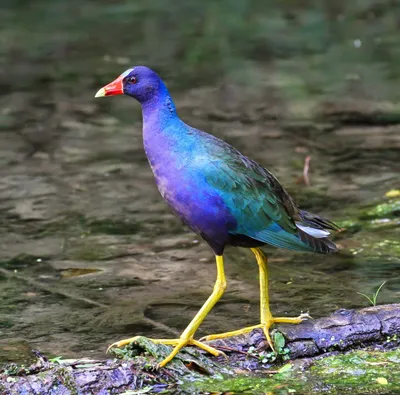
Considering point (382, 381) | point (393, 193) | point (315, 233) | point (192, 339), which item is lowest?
point (382, 381)

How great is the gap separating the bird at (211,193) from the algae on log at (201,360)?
7 cm

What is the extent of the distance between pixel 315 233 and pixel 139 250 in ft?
8.35

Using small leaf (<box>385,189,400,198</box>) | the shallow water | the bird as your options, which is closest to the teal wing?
the bird

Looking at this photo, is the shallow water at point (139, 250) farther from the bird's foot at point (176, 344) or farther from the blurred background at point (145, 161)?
the bird's foot at point (176, 344)

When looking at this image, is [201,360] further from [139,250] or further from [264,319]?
[139,250]

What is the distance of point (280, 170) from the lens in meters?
9.14

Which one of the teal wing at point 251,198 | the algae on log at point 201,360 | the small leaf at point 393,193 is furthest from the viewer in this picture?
the small leaf at point 393,193

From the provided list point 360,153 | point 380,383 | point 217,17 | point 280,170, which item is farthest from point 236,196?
point 217,17

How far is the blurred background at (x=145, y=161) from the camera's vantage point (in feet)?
20.1

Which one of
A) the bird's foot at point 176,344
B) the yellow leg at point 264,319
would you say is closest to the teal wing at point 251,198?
the yellow leg at point 264,319

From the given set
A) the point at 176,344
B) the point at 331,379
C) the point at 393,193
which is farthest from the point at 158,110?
the point at 393,193

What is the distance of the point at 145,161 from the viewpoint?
960 centimetres

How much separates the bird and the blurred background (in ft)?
3.38

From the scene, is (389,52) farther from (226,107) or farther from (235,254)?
(235,254)
